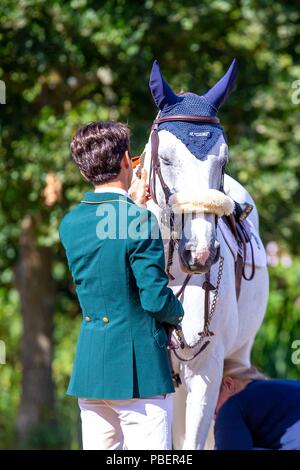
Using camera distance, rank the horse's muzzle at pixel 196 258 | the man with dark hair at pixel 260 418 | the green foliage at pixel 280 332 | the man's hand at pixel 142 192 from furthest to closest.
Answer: the green foliage at pixel 280 332 → the man with dark hair at pixel 260 418 → the man's hand at pixel 142 192 → the horse's muzzle at pixel 196 258

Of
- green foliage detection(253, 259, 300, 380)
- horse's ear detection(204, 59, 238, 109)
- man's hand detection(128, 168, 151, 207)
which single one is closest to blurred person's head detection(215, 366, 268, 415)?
man's hand detection(128, 168, 151, 207)

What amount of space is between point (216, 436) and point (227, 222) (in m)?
0.96

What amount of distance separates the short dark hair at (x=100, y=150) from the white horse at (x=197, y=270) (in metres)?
0.38

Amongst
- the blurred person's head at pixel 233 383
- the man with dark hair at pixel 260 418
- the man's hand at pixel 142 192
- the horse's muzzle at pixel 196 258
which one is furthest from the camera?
the blurred person's head at pixel 233 383

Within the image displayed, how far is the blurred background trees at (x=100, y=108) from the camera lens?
7.06m

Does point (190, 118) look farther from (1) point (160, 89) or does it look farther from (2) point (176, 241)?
(2) point (176, 241)

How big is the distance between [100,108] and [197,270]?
170 inches

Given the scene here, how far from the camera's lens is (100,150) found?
3.40 m

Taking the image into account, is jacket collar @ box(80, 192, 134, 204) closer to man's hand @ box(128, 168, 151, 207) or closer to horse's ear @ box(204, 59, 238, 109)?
man's hand @ box(128, 168, 151, 207)

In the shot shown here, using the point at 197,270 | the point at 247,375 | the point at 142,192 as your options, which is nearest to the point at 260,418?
the point at 247,375

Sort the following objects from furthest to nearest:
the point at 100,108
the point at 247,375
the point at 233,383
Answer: the point at 100,108
the point at 247,375
the point at 233,383

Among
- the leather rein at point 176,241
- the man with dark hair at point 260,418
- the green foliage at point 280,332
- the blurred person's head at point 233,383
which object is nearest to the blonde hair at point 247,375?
the blurred person's head at point 233,383

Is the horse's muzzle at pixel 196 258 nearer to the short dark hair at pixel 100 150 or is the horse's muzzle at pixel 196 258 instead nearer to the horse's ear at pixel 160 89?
the short dark hair at pixel 100 150

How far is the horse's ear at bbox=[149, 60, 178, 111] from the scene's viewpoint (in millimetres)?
3850
